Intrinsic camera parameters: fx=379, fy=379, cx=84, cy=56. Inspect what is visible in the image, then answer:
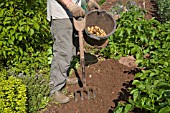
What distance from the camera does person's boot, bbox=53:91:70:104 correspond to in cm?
464

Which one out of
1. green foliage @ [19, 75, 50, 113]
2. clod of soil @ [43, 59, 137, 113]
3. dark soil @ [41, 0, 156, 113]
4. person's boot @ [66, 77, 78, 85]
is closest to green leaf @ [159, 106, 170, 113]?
dark soil @ [41, 0, 156, 113]

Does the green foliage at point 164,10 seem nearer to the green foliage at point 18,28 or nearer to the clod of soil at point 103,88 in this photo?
the clod of soil at point 103,88

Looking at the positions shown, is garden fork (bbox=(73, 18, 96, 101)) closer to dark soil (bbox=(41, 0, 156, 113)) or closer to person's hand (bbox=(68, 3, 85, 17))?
dark soil (bbox=(41, 0, 156, 113))

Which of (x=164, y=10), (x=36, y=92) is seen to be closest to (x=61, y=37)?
(x=36, y=92)

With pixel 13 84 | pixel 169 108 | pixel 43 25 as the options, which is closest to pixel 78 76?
pixel 43 25

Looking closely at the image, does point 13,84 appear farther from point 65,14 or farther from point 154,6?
point 154,6

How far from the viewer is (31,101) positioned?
4.36m

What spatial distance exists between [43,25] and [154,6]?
3.68m

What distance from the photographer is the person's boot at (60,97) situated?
464cm

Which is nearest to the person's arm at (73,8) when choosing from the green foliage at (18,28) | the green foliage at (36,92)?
the green foliage at (18,28)

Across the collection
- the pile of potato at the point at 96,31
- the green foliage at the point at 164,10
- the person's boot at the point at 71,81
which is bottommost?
the person's boot at the point at 71,81

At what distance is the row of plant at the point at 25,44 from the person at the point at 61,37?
0.15 meters

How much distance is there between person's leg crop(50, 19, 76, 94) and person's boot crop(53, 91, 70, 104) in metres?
0.05

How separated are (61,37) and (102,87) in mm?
955
